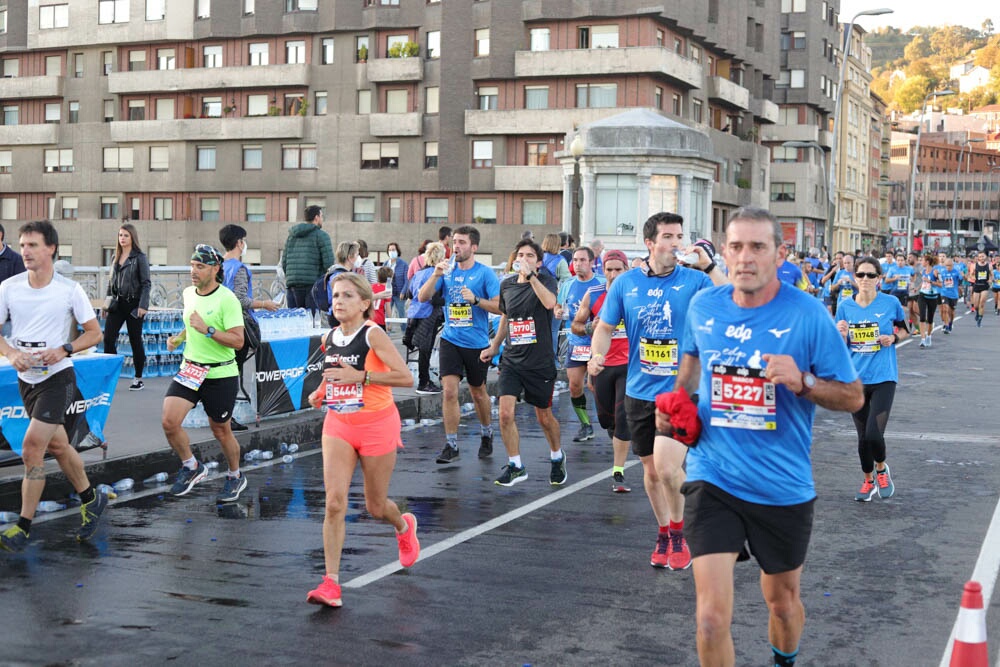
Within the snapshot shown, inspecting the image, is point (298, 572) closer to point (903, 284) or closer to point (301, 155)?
point (903, 284)

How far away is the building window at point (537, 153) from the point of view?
57.3 metres

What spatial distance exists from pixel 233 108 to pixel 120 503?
5522 cm

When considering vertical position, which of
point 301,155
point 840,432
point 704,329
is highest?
point 301,155

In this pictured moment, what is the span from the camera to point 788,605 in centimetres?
484

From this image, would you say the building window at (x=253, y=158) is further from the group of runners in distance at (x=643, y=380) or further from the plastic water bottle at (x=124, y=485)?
the plastic water bottle at (x=124, y=485)

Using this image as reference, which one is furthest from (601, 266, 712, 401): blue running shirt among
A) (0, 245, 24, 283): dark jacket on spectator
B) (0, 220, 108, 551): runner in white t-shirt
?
(0, 245, 24, 283): dark jacket on spectator

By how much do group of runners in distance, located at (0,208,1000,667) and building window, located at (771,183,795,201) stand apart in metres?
66.5

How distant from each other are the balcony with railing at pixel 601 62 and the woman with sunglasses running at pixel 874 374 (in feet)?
152

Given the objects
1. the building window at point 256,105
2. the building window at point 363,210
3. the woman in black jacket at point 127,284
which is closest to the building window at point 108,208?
the building window at point 256,105

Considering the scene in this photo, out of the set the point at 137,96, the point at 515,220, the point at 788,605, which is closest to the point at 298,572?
the point at 788,605

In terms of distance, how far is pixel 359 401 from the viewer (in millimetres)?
6875

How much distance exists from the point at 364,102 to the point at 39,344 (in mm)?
53769

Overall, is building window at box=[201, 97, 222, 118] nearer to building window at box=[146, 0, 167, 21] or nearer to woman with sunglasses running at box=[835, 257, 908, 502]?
building window at box=[146, 0, 167, 21]

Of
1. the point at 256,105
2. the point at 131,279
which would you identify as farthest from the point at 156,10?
the point at 131,279
